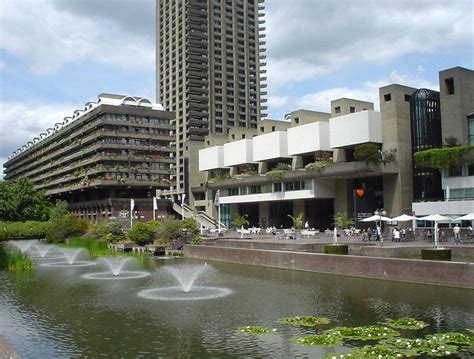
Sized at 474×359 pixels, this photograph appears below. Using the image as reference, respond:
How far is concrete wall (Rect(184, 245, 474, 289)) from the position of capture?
2522 cm

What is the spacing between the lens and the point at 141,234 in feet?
187

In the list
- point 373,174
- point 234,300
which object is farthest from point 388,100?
point 234,300

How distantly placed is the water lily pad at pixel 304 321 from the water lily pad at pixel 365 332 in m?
1.33

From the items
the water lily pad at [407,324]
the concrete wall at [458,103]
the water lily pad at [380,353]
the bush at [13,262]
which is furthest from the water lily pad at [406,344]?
the concrete wall at [458,103]

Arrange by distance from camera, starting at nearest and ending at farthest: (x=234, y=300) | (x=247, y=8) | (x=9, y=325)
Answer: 1. (x=9, y=325)
2. (x=234, y=300)
3. (x=247, y=8)

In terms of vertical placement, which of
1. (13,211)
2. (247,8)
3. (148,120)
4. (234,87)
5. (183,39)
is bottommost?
(13,211)

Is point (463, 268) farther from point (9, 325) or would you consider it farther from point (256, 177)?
point (256, 177)

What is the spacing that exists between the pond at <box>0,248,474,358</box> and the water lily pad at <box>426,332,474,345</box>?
2.49 ft

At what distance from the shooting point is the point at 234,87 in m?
154

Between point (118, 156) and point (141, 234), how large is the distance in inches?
1676

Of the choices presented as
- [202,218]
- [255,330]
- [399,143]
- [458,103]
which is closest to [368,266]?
[255,330]

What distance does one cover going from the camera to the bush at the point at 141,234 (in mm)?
56969

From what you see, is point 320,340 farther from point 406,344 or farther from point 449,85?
point 449,85

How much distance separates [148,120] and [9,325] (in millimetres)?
84647
